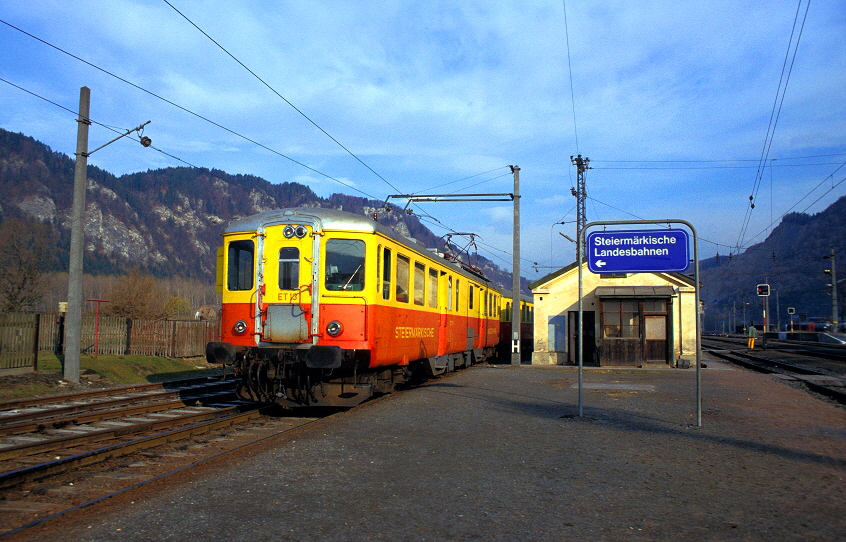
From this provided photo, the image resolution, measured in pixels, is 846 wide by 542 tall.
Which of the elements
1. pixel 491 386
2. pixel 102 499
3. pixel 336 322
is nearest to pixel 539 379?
pixel 491 386

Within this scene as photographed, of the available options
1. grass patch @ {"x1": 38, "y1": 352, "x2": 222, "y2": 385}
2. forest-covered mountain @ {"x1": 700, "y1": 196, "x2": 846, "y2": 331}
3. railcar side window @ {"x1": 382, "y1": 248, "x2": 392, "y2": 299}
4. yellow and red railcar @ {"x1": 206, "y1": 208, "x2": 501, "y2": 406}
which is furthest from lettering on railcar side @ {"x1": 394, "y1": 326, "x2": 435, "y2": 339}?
forest-covered mountain @ {"x1": 700, "y1": 196, "x2": 846, "y2": 331}

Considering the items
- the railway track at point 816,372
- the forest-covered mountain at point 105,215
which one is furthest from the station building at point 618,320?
the forest-covered mountain at point 105,215

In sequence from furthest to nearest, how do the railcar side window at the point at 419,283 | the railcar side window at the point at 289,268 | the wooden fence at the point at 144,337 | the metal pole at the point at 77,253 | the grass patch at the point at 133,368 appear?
the wooden fence at the point at 144,337, the grass patch at the point at 133,368, the metal pole at the point at 77,253, the railcar side window at the point at 419,283, the railcar side window at the point at 289,268

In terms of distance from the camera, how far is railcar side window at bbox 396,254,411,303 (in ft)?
36.8

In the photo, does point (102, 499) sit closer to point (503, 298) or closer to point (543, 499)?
point (543, 499)

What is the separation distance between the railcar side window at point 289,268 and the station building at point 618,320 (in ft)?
50.5

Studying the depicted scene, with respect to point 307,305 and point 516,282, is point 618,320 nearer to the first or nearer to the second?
point 516,282

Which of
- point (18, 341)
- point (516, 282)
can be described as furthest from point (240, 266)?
point (516, 282)

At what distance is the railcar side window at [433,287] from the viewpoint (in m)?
13.6

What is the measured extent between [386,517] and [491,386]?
10309 millimetres

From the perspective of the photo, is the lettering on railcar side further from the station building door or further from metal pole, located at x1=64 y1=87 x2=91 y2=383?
the station building door

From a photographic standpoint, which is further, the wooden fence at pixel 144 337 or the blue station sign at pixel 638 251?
the wooden fence at pixel 144 337

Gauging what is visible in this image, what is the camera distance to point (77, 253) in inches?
615

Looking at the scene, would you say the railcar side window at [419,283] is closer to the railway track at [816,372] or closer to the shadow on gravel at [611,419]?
the shadow on gravel at [611,419]
